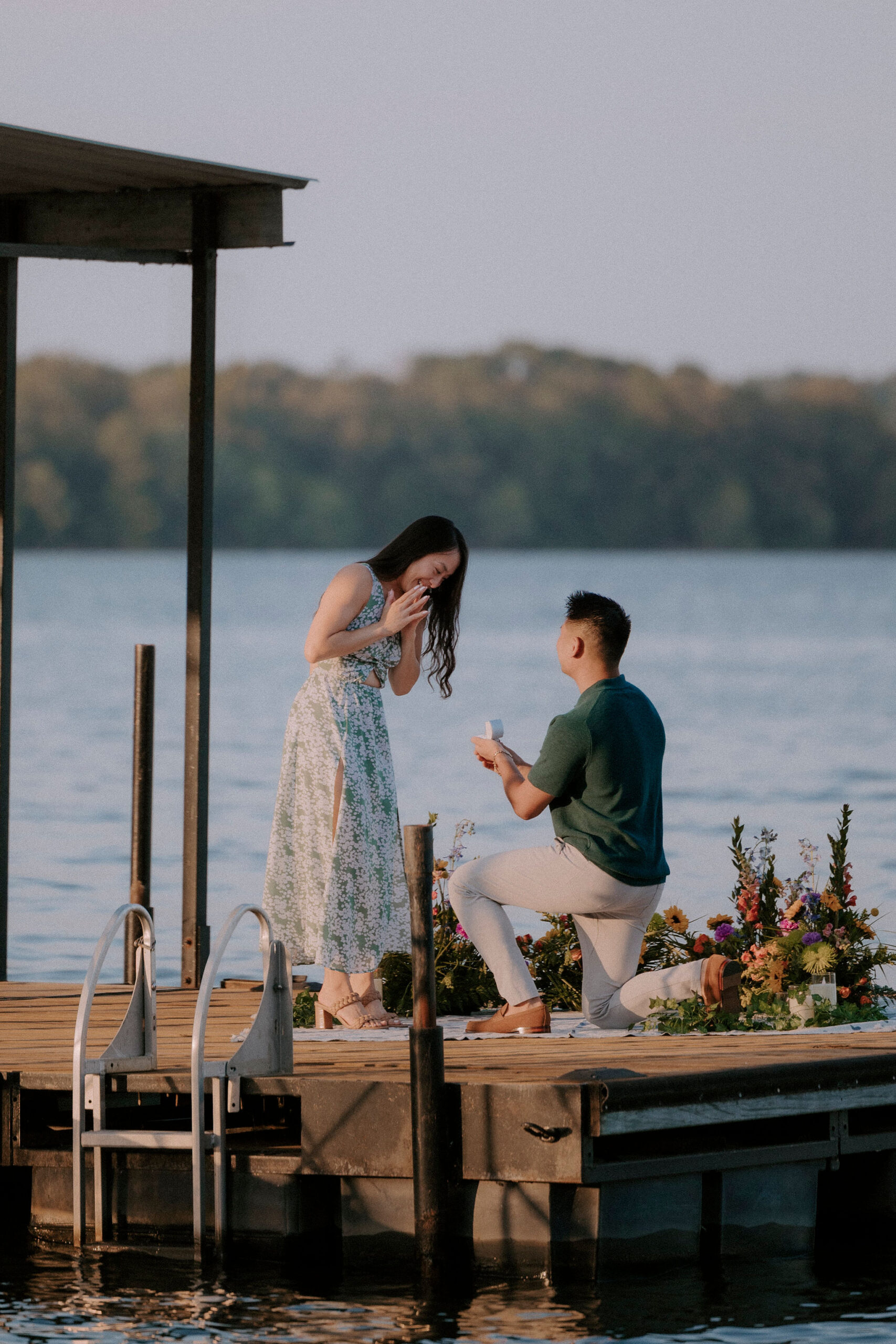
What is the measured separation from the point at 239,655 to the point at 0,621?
4706cm

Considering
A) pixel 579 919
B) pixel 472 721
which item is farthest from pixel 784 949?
pixel 472 721

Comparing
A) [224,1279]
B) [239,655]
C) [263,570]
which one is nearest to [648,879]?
[224,1279]

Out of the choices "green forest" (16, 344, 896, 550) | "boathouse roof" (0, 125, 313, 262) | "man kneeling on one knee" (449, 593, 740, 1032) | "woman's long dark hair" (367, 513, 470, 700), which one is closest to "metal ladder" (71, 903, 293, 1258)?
"man kneeling on one knee" (449, 593, 740, 1032)

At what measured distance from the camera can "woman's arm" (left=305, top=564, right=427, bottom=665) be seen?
750cm

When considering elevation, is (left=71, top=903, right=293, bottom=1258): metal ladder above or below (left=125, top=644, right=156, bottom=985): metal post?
below

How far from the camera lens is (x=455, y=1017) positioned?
8078 mm

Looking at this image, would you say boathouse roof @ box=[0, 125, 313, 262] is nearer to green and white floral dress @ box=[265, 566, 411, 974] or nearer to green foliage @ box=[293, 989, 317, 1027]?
green and white floral dress @ box=[265, 566, 411, 974]

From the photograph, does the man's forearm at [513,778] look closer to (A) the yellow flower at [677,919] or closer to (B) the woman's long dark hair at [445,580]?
(B) the woman's long dark hair at [445,580]

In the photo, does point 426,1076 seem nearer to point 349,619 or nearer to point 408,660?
point 349,619

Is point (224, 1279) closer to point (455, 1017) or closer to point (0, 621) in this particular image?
point (455, 1017)

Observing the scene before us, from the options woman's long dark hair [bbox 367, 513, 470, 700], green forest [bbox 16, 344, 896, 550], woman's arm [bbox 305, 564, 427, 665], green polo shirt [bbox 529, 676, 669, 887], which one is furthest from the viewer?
green forest [bbox 16, 344, 896, 550]

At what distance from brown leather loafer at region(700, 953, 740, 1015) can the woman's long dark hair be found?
1.26 m

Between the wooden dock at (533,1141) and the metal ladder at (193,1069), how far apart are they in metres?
0.08

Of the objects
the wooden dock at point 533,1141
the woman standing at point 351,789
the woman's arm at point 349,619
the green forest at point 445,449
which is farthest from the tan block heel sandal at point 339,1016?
the green forest at point 445,449
